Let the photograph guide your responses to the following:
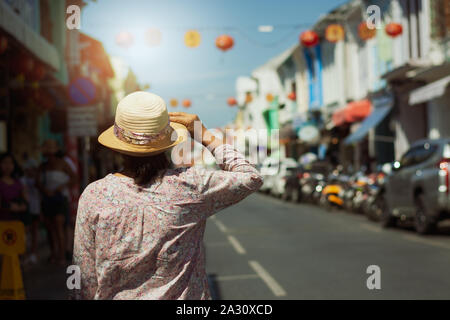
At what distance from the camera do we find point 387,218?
1488 cm

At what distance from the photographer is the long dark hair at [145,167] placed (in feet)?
8.73

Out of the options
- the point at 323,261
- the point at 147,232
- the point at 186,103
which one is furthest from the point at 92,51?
the point at 147,232

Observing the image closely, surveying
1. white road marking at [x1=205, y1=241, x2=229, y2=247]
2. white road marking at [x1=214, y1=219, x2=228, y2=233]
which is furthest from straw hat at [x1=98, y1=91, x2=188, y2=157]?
white road marking at [x1=214, y1=219, x2=228, y2=233]

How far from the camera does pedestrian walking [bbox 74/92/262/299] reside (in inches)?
103

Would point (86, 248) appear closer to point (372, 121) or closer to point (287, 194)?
point (372, 121)

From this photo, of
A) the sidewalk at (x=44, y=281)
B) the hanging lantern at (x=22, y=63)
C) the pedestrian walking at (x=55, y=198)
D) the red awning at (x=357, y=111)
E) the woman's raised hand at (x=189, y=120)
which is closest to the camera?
the woman's raised hand at (x=189, y=120)

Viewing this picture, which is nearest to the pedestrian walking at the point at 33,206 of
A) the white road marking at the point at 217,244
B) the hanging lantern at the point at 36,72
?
the hanging lantern at the point at 36,72

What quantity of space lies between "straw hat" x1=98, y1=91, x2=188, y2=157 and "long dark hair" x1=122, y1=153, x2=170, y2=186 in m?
0.04

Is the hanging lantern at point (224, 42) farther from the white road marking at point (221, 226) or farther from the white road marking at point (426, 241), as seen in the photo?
the white road marking at point (426, 241)

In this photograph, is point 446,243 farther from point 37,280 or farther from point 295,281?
point 37,280

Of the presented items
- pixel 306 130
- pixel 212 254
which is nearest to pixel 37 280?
pixel 212 254

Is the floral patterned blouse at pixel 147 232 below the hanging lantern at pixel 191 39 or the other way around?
below

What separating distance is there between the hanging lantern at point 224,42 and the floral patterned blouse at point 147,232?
14.1 m

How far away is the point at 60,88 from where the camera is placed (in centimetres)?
1694
